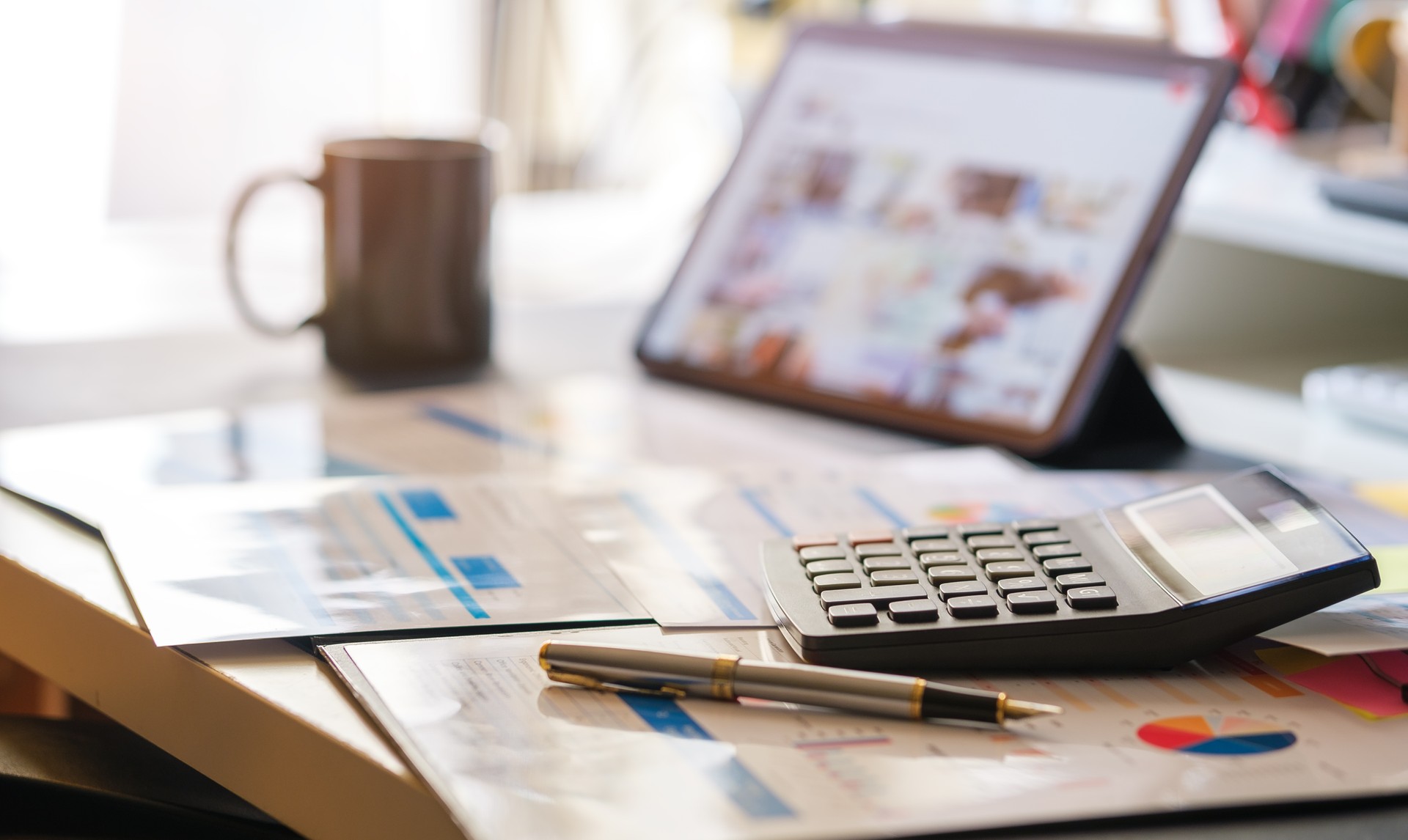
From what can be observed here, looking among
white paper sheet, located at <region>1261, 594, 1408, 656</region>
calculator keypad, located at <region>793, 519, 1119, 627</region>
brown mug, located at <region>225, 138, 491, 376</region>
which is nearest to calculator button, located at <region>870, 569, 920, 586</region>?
calculator keypad, located at <region>793, 519, 1119, 627</region>

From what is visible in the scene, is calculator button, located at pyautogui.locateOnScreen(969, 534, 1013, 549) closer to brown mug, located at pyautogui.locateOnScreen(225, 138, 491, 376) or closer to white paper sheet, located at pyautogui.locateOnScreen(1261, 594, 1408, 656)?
white paper sheet, located at pyautogui.locateOnScreen(1261, 594, 1408, 656)

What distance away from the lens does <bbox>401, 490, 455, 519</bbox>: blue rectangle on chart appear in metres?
0.60

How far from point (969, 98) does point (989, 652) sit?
472 mm

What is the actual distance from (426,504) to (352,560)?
0.24 ft

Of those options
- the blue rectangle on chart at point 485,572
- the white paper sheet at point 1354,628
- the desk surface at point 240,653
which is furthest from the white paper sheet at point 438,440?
the white paper sheet at point 1354,628

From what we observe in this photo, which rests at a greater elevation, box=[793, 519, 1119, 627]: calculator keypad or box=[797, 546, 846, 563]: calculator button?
box=[793, 519, 1119, 627]: calculator keypad

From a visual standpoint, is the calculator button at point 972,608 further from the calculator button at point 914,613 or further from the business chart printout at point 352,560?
the business chart printout at point 352,560

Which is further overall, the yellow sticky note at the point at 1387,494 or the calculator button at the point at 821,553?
the yellow sticky note at the point at 1387,494

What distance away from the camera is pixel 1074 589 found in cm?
47

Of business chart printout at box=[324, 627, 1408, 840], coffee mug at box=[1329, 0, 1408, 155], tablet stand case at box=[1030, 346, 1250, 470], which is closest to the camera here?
business chart printout at box=[324, 627, 1408, 840]

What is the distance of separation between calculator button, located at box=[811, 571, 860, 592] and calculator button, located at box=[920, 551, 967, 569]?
0.03 metres

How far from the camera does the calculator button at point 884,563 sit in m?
0.50

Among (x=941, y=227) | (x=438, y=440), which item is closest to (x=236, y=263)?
(x=438, y=440)

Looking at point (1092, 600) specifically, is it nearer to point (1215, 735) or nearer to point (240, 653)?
point (1215, 735)
